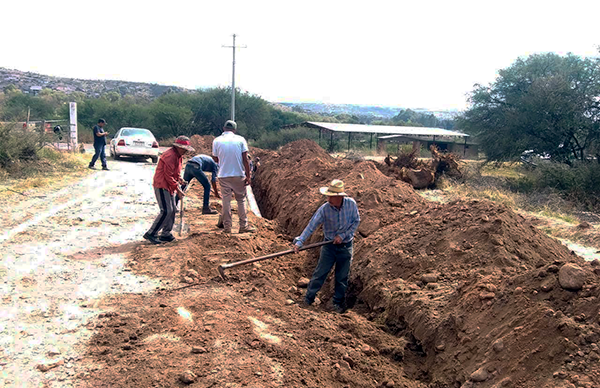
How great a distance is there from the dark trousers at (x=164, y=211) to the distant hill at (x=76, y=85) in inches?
3156

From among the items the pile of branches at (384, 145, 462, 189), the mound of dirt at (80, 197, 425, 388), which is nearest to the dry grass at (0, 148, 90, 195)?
the mound of dirt at (80, 197, 425, 388)

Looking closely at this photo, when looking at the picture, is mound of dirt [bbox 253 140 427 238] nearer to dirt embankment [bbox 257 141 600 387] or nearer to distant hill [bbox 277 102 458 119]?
dirt embankment [bbox 257 141 600 387]

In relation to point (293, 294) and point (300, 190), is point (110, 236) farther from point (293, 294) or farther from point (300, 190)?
point (300, 190)

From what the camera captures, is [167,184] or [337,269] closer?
[337,269]

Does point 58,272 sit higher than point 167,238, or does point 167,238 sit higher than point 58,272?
point 167,238

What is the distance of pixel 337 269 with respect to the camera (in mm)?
5738

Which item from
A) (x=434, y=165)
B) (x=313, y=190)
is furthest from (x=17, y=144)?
(x=434, y=165)

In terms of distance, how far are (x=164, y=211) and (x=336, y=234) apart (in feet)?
9.03

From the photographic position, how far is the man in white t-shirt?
7.39 m

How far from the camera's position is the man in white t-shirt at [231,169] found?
7.39m

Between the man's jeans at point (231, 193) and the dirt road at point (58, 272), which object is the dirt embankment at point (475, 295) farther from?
the dirt road at point (58, 272)

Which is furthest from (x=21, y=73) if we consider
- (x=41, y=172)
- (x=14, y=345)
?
(x=14, y=345)

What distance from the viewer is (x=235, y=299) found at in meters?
5.04

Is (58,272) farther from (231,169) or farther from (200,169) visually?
(200,169)
